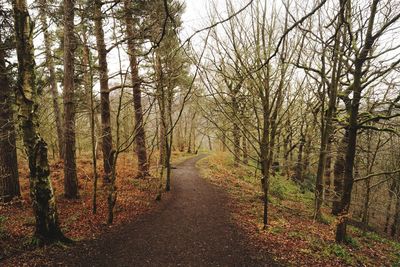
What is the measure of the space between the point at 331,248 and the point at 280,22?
7.64 metres

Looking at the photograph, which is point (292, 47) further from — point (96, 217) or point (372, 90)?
point (96, 217)

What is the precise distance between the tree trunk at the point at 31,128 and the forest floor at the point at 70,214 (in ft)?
1.66

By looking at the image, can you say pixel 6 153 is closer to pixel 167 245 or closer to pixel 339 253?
pixel 167 245

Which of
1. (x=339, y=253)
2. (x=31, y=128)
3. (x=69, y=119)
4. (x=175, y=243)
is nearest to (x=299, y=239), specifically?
(x=339, y=253)

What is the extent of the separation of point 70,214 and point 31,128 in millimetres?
3540

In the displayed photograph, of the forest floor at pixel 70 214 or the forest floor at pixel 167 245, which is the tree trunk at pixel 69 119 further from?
the forest floor at pixel 167 245

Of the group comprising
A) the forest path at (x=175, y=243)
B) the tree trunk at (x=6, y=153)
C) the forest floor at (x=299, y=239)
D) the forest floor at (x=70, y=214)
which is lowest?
the forest floor at (x=299, y=239)

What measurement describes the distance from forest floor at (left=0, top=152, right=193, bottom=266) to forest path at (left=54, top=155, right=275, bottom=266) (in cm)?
51

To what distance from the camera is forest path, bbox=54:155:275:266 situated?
548cm

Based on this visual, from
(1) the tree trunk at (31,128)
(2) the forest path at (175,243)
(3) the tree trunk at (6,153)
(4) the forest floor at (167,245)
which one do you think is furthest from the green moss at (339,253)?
(3) the tree trunk at (6,153)

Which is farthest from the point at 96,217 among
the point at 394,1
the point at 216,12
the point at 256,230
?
the point at 394,1

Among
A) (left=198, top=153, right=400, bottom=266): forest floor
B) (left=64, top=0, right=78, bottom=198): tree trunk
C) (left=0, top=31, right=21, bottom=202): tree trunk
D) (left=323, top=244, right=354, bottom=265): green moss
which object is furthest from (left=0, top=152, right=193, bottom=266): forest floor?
(left=323, top=244, right=354, bottom=265): green moss

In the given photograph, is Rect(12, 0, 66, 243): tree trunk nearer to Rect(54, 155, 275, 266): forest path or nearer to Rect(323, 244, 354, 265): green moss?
Rect(54, 155, 275, 266): forest path

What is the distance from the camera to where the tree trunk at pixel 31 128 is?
500 centimetres
